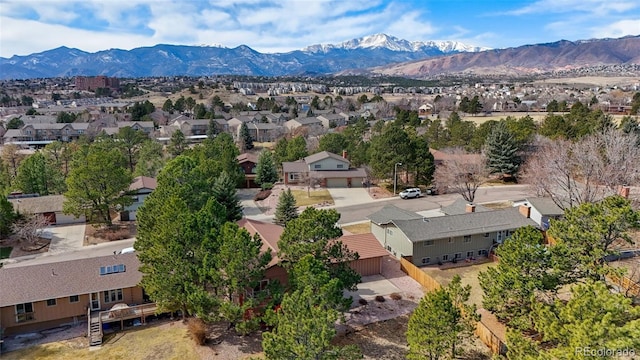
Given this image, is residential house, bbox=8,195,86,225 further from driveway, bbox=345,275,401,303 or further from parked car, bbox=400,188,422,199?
parked car, bbox=400,188,422,199

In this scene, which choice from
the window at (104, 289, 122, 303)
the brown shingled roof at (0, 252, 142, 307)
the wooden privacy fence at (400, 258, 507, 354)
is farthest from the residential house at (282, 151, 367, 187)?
the window at (104, 289, 122, 303)

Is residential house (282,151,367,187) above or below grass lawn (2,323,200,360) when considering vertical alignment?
above

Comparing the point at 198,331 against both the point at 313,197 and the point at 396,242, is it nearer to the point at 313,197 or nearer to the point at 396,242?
the point at 396,242

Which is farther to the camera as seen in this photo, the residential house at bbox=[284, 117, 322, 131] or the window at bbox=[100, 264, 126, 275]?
the residential house at bbox=[284, 117, 322, 131]

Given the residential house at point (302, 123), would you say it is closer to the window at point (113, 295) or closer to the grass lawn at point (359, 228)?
the grass lawn at point (359, 228)

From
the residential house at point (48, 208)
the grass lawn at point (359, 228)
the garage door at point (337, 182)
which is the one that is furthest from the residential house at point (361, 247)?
the garage door at point (337, 182)

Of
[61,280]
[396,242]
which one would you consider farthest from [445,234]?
[61,280]

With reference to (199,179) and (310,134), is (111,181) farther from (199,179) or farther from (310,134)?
(310,134)
